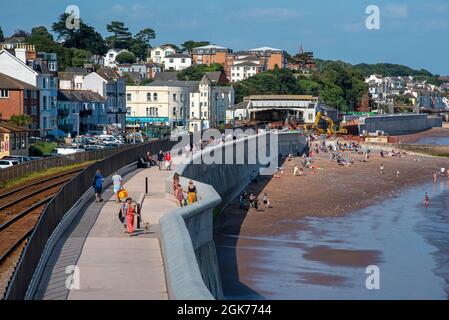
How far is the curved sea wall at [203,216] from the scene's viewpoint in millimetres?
16969

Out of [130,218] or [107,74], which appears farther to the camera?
[107,74]

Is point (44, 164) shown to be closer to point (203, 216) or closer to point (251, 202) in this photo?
point (251, 202)

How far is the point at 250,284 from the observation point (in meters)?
31.6

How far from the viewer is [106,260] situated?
2250 cm

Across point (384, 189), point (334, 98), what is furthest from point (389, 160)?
point (334, 98)

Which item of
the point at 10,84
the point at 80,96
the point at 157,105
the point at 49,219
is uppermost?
the point at 10,84

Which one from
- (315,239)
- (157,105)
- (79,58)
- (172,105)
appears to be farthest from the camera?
(79,58)

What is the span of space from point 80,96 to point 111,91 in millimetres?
10110

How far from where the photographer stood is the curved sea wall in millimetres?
16969

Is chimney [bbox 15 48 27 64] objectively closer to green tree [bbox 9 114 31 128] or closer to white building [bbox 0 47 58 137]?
white building [bbox 0 47 58 137]

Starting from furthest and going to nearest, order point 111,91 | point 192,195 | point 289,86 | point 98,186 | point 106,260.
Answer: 1. point 289,86
2. point 111,91
3. point 98,186
4. point 192,195
5. point 106,260

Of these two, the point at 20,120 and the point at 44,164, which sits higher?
the point at 20,120

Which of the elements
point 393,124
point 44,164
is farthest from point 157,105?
point 393,124
